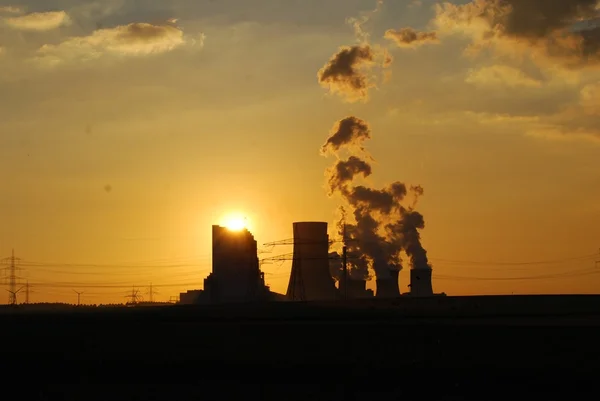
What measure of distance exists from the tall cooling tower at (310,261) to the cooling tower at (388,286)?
1711cm

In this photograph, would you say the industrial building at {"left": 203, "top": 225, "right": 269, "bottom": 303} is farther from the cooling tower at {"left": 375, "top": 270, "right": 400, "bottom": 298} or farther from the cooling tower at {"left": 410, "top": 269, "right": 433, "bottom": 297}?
the cooling tower at {"left": 410, "top": 269, "right": 433, "bottom": 297}

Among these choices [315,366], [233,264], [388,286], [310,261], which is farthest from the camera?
[233,264]

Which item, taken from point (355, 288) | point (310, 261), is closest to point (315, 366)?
point (310, 261)

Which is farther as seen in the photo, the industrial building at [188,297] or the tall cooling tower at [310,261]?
the industrial building at [188,297]

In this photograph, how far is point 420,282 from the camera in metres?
154

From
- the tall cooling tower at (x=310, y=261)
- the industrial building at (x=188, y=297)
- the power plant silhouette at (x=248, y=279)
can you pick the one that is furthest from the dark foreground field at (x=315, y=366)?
the industrial building at (x=188, y=297)

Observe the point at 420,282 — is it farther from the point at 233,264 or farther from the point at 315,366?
the point at 315,366

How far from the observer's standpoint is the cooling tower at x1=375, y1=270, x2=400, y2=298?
154 metres

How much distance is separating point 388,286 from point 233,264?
87.7ft

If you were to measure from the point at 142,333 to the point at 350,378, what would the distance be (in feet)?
92.5

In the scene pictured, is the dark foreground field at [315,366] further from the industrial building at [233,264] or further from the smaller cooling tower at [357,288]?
the industrial building at [233,264]

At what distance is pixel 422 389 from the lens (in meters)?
25.0

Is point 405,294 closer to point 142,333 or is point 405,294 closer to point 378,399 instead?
point 142,333

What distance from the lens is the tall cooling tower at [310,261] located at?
13588 cm
